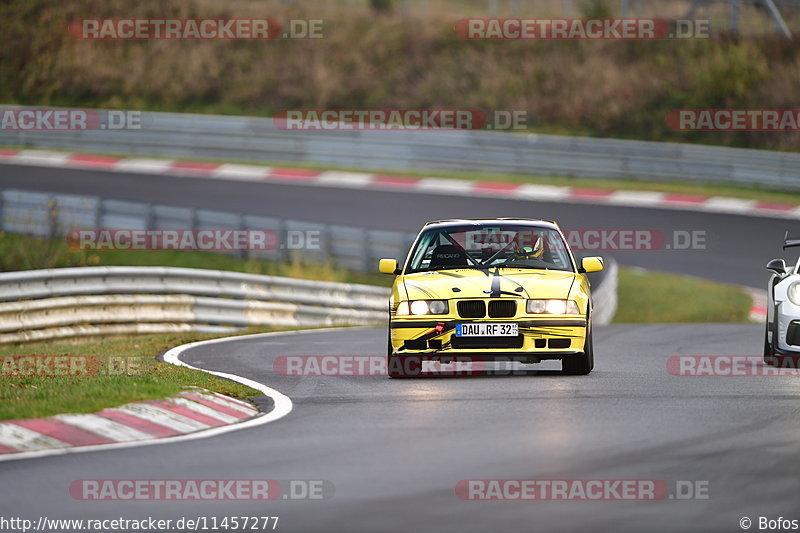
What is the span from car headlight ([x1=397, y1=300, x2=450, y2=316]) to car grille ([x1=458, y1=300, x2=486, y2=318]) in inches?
5.0

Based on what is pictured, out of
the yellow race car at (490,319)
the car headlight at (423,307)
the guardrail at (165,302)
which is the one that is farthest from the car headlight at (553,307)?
the guardrail at (165,302)

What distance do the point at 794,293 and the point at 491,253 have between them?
2.89 m

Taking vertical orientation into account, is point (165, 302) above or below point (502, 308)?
below

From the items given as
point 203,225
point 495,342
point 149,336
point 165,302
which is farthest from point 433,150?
point 495,342

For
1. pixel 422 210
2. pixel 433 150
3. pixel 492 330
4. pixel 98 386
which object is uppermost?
pixel 433 150

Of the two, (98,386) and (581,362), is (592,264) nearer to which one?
(581,362)

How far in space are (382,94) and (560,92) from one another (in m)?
5.69

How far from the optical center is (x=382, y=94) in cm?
4475

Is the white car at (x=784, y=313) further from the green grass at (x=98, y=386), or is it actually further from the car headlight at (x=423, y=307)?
the green grass at (x=98, y=386)

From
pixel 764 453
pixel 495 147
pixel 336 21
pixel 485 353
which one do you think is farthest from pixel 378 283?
pixel 336 21

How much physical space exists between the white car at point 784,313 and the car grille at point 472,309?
3.17 meters

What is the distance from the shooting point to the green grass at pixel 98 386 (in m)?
9.70

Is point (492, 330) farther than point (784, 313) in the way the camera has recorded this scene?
No

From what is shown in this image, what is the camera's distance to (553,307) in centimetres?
1216
